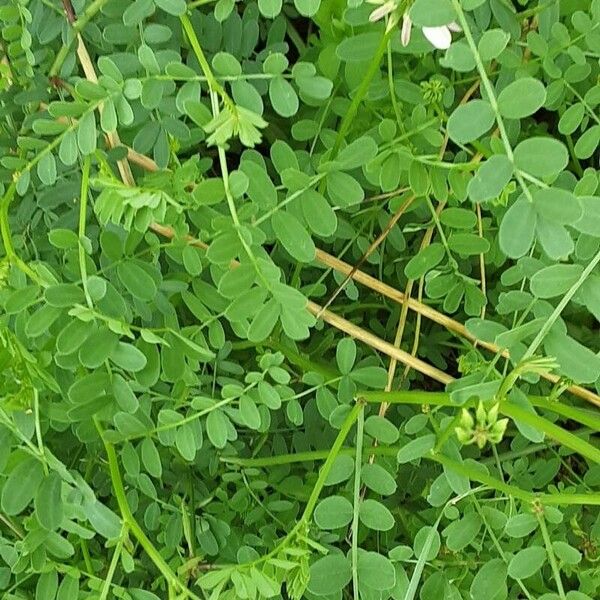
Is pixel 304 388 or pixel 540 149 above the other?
pixel 540 149

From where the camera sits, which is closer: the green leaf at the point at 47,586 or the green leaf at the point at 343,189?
the green leaf at the point at 343,189

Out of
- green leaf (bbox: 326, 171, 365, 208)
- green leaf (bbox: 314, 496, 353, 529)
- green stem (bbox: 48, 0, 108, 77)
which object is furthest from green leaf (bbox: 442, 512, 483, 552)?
green stem (bbox: 48, 0, 108, 77)

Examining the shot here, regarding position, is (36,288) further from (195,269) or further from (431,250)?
(431,250)

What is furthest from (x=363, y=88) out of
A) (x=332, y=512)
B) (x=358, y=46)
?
(x=332, y=512)

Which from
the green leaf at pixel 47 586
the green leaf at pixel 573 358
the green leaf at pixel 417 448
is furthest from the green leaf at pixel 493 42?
the green leaf at pixel 47 586

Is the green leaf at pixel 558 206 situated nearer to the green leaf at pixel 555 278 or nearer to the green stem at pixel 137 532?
the green leaf at pixel 555 278

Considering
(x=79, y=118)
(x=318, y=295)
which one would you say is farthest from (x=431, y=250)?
(x=79, y=118)

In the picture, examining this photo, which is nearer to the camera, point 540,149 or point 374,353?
point 540,149

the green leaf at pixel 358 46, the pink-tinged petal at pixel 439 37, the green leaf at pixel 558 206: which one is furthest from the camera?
the green leaf at pixel 358 46
